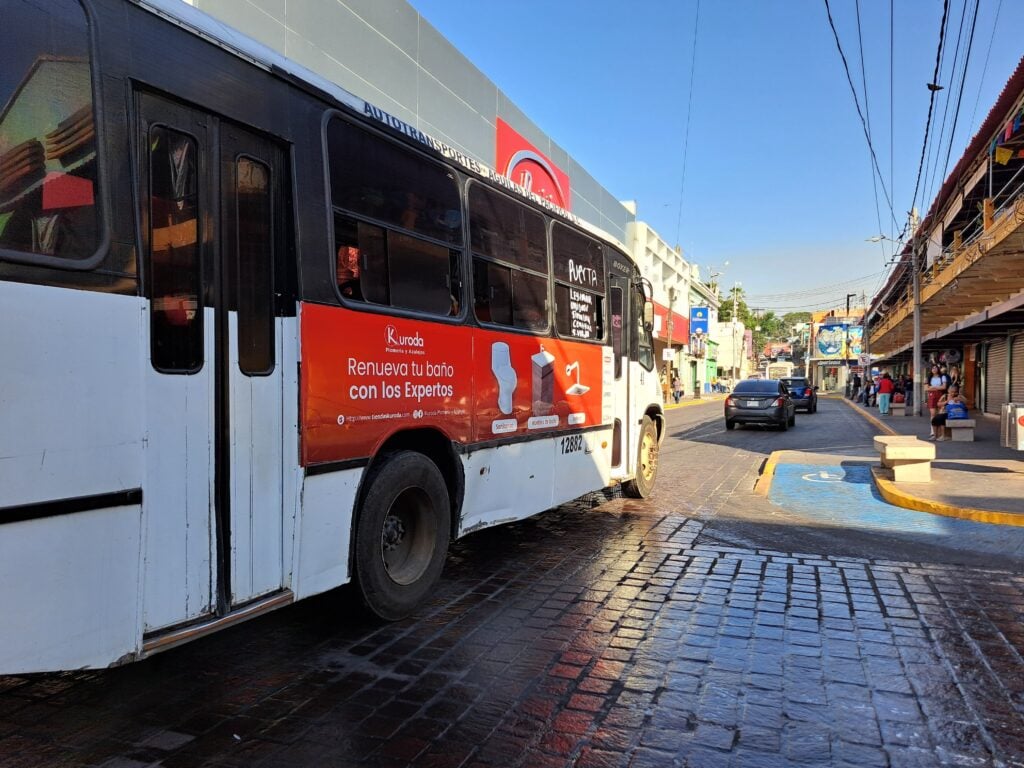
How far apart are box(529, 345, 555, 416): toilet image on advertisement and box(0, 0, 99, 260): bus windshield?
163 inches

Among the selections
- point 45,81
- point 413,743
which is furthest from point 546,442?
point 45,81

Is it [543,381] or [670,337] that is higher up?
[670,337]

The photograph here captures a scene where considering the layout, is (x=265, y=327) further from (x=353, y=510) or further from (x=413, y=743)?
(x=413, y=743)

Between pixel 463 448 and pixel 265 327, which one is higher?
pixel 265 327

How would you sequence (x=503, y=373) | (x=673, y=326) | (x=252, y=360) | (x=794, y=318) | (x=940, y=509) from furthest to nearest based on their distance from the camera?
(x=794, y=318) → (x=673, y=326) → (x=940, y=509) → (x=503, y=373) → (x=252, y=360)

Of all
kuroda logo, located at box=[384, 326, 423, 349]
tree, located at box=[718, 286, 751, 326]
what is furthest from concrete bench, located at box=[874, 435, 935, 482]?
tree, located at box=[718, 286, 751, 326]

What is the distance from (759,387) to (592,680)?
795 inches

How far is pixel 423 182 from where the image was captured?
5.02 m

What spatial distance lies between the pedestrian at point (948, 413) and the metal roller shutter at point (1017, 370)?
291 inches

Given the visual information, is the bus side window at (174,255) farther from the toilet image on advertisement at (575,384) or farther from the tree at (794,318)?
the tree at (794,318)

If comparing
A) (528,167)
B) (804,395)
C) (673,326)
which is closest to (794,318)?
(673,326)

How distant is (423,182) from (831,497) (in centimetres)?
784

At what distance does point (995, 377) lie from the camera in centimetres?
2695

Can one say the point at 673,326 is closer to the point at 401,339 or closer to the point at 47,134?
the point at 401,339
